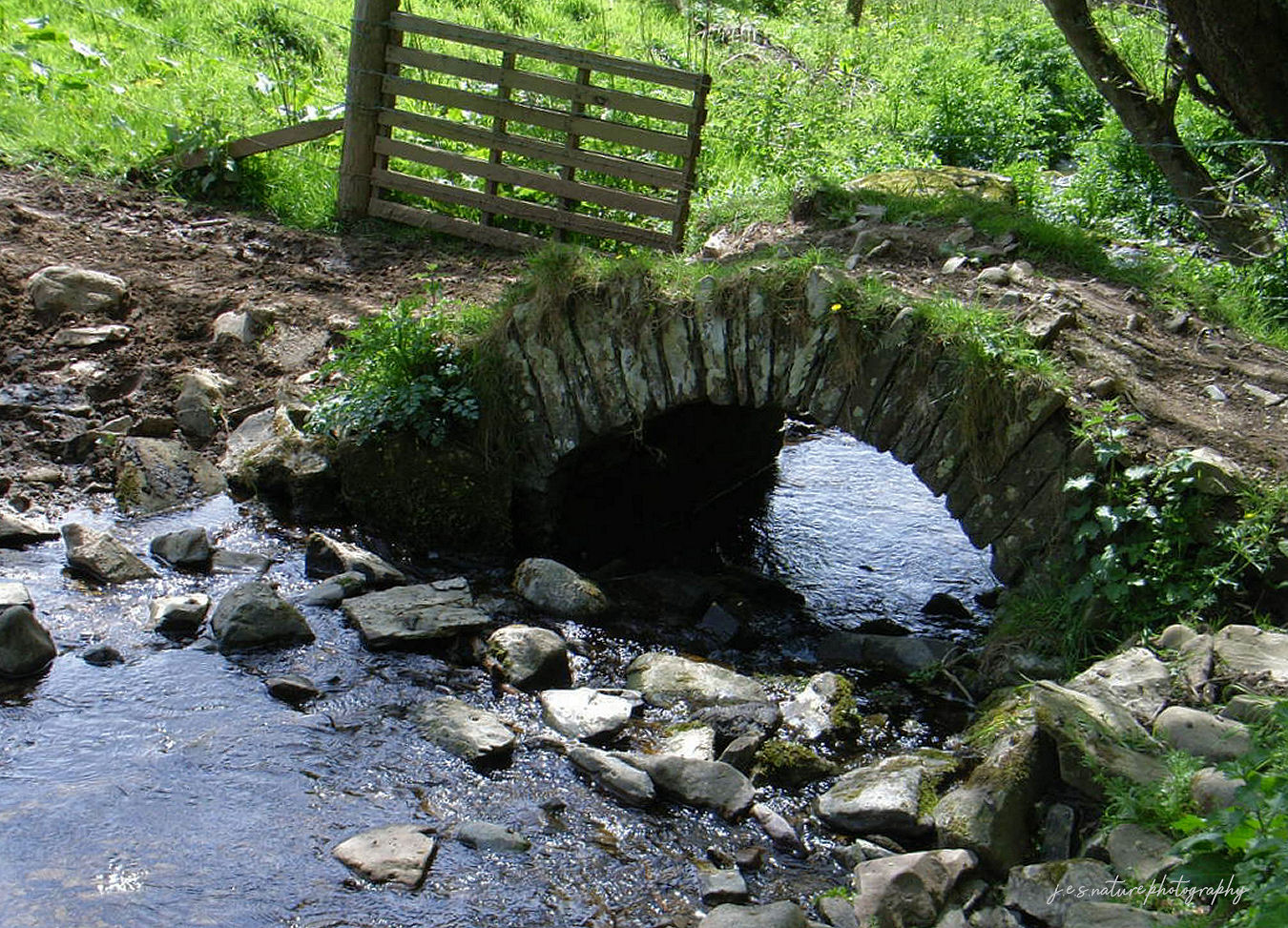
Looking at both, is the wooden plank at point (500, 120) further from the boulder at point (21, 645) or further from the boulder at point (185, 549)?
the boulder at point (21, 645)

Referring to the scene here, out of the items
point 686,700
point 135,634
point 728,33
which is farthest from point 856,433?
point 728,33

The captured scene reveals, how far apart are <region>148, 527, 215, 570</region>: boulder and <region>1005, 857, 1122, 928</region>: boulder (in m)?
4.14

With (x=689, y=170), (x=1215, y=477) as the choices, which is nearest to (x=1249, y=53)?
(x=689, y=170)

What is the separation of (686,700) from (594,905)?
1421 millimetres

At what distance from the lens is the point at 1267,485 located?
5.07 metres

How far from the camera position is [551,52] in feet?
29.9

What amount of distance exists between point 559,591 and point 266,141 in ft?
18.3

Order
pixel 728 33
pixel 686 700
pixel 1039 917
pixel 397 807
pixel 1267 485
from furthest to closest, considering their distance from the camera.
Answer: pixel 728 33 → pixel 686 700 → pixel 1267 485 → pixel 397 807 → pixel 1039 917

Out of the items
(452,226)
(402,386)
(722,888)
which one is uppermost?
(452,226)

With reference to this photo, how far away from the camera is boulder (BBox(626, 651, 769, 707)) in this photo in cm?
541

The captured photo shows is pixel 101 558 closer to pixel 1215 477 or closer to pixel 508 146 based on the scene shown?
pixel 508 146

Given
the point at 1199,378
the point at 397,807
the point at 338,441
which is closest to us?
the point at 397,807

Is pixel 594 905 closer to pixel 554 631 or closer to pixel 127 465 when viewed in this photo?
pixel 554 631

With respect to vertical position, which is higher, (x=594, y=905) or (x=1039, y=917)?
(x=1039, y=917)
